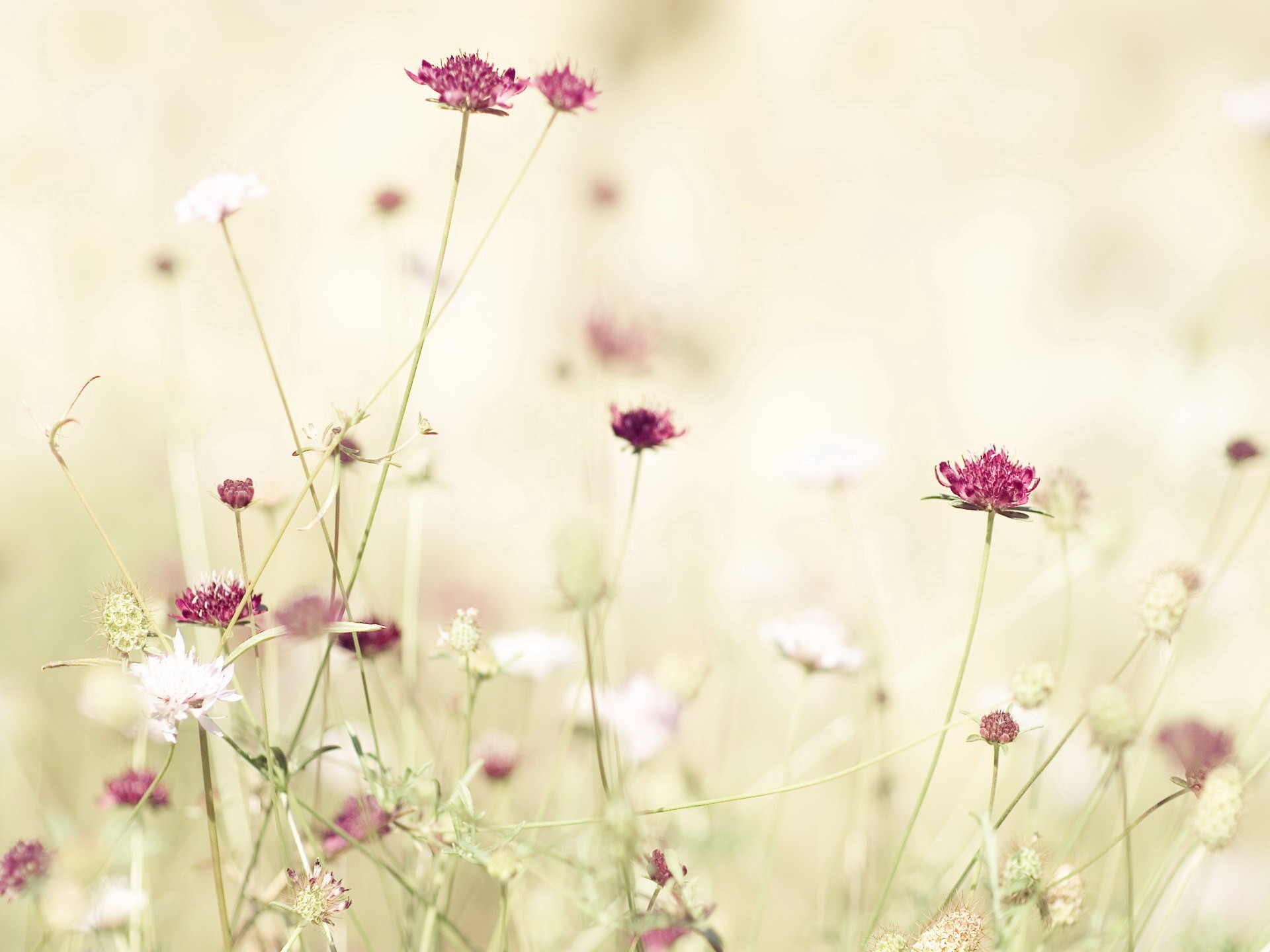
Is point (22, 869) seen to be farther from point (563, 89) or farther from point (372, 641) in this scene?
point (563, 89)

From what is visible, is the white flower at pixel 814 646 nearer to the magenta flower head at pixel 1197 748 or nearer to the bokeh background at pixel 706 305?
the magenta flower head at pixel 1197 748

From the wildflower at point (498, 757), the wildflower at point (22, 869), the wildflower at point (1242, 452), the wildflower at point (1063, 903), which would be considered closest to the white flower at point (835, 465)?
the wildflower at point (1242, 452)

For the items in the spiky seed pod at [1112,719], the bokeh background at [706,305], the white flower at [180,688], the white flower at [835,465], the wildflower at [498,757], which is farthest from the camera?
the bokeh background at [706,305]

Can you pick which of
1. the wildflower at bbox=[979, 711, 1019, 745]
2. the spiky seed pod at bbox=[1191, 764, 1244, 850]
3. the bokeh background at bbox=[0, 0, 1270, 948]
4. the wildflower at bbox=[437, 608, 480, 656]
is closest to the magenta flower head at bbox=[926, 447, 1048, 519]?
the wildflower at bbox=[979, 711, 1019, 745]

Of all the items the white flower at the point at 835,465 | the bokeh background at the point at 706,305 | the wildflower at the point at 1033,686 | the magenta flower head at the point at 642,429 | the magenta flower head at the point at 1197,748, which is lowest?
the magenta flower head at the point at 1197,748

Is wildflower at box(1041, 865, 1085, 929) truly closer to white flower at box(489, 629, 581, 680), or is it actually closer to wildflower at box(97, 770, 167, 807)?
white flower at box(489, 629, 581, 680)

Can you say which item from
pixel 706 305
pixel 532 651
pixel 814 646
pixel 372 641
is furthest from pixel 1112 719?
pixel 706 305

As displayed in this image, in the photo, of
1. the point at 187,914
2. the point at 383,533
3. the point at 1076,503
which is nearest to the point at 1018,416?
the point at 1076,503

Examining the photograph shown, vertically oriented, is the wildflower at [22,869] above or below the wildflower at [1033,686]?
above
